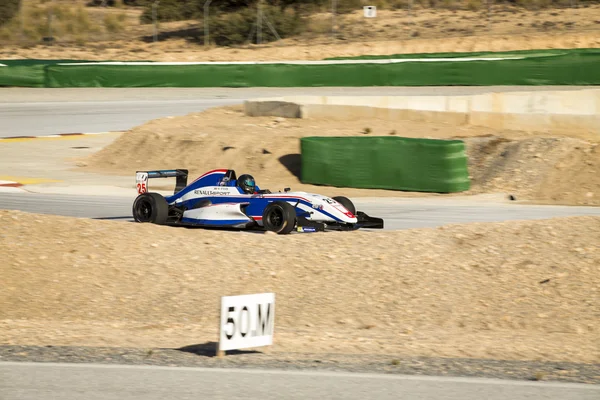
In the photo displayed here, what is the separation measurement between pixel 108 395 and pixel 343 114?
22.3 meters

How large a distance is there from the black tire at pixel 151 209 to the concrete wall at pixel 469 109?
45.1ft

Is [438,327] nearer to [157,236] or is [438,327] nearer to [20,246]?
[157,236]

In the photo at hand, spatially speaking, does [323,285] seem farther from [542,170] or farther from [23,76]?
[23,76]

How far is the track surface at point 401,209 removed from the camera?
16.5m

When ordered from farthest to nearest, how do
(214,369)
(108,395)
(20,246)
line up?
1. (20,246)
2. (214,369)
3. (108,395)

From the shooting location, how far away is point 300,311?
10.3m

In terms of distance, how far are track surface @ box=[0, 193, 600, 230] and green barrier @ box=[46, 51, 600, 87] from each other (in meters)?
18.0

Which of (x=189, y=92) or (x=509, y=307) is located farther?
(x=189, y=92)

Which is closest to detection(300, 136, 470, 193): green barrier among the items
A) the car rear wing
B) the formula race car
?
the formula race car

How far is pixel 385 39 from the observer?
52219 millimetres

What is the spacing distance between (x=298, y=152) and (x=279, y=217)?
35.4 ft

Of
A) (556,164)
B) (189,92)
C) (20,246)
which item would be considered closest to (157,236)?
(20,246)

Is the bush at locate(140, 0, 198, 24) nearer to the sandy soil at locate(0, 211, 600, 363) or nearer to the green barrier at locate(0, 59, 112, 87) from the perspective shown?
the green barrier at locate(0, 59, 112, 87)

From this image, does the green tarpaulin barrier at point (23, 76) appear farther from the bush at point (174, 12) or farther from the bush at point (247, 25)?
the bush at point (174, 12)
